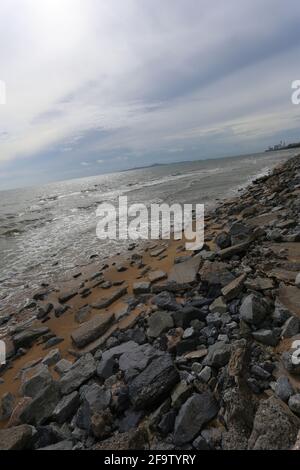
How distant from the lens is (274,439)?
2.60 m

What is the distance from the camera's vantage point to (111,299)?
24.3ft

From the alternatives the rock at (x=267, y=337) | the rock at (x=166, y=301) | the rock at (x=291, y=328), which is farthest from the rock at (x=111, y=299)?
the rock at (x=291, y=328)

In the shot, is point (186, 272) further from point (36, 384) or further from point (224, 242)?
point (36, 384)

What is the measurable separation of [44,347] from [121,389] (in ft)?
10.0

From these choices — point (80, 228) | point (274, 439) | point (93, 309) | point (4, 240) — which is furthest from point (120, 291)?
point (4, 240)

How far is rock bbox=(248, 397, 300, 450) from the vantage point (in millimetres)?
2586

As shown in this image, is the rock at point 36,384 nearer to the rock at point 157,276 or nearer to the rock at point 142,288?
the rock at point 142,288

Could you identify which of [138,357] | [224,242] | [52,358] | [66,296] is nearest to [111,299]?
[66,296]

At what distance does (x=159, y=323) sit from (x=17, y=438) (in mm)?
2557

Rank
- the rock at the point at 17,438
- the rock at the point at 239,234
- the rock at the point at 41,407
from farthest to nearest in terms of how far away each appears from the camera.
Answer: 1. the rock at the point at 239,234
2. the rock at the point at 41,407
3. the rock at the point at 17,438

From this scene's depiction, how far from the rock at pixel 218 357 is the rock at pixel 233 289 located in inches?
53.7

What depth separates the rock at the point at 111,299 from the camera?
7.28m

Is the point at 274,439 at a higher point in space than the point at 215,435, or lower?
higher
